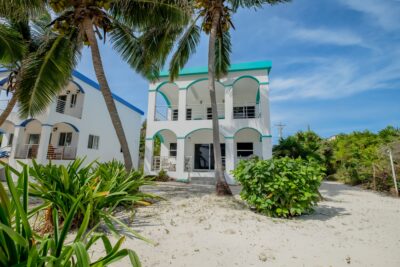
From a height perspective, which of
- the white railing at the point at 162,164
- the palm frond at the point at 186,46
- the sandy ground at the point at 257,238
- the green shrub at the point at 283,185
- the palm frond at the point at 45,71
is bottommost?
the sandy ground at the point at 257,238

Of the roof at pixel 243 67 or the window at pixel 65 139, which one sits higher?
the roof at pixel 243 67

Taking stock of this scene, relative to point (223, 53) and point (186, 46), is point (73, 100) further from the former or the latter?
point (223, 53)

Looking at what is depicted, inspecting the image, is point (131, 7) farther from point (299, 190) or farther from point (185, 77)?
point (299, 190)

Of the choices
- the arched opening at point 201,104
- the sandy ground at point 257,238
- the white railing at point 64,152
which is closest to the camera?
the sandy ground at point 257,238

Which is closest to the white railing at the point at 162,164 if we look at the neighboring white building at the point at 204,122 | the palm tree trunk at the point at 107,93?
the neighboring white building at the point at 204,122

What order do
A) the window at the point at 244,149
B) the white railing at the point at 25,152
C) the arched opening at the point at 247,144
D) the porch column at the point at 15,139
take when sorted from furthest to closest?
the window at the point at 244,149, the arched opening at the point at 247,144, the white railing at the point at 25,152, the porch column at the point at 15,139

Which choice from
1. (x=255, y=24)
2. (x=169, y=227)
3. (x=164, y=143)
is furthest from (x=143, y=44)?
(x=164, y=143)

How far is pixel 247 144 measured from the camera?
620 inches

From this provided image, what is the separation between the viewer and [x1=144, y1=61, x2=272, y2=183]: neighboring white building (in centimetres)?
1315

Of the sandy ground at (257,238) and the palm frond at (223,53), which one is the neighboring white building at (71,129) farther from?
the sandy ground at (257,238)

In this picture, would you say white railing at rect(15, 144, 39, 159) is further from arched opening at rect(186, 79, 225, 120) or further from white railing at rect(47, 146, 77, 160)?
arched opening at rect(186, 79, 225, 120)

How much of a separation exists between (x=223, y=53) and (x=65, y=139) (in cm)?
1470

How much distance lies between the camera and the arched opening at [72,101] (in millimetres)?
15387

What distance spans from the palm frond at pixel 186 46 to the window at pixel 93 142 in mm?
10395
